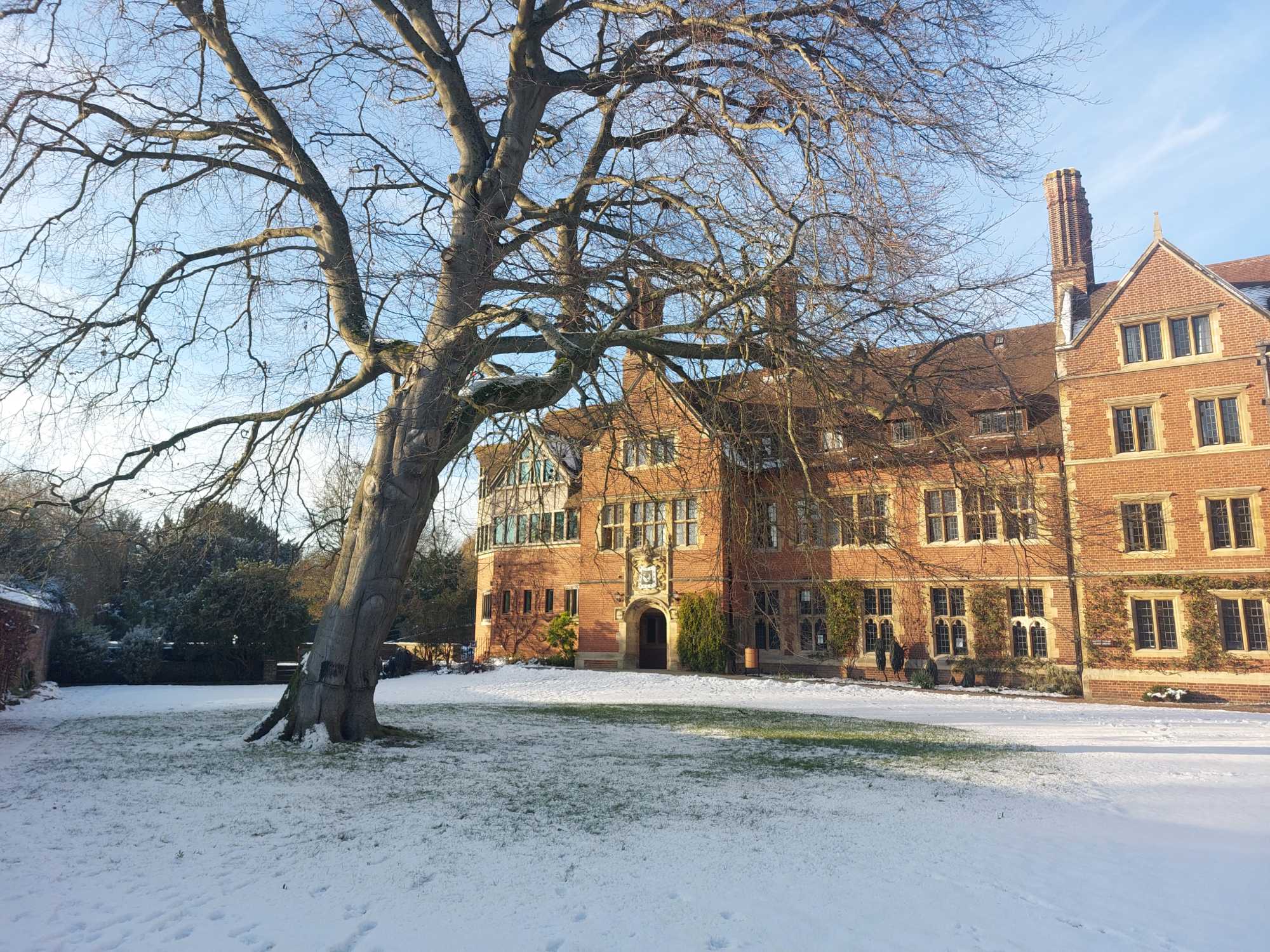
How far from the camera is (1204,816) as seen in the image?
682 cm

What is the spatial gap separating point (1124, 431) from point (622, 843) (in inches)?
847

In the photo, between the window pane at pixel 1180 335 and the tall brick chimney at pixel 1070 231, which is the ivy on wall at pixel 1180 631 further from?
the tall brick chimney at pixel 1070 231

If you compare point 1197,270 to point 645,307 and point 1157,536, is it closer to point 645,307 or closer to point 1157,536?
point 1157,536

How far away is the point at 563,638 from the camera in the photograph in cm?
2906

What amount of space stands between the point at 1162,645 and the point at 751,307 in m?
19.2

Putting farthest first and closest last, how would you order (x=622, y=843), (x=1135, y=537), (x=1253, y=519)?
(x=1135, y=537) < (x=1253, y=519) < (x=622, y=843)

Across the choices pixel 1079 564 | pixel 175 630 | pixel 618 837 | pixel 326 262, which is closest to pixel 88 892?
pixel 618 837

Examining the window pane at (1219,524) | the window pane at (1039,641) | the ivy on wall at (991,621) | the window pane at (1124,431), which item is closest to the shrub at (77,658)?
the ivy on wall at (991,621)

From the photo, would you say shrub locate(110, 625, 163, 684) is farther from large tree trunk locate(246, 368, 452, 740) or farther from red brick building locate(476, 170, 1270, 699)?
large tree trunk locate(246, 368, 452, 740)

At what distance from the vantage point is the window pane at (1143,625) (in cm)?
2084

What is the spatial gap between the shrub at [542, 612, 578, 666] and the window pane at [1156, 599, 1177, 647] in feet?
58.5

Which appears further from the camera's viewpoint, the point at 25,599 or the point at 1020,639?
the point at 1020,639

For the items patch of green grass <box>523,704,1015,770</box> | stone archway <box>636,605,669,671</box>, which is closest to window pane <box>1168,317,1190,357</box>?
patch of green grass <box>523,704,1015,770</box>

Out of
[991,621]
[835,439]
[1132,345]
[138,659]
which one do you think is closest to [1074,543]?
[835,439]
